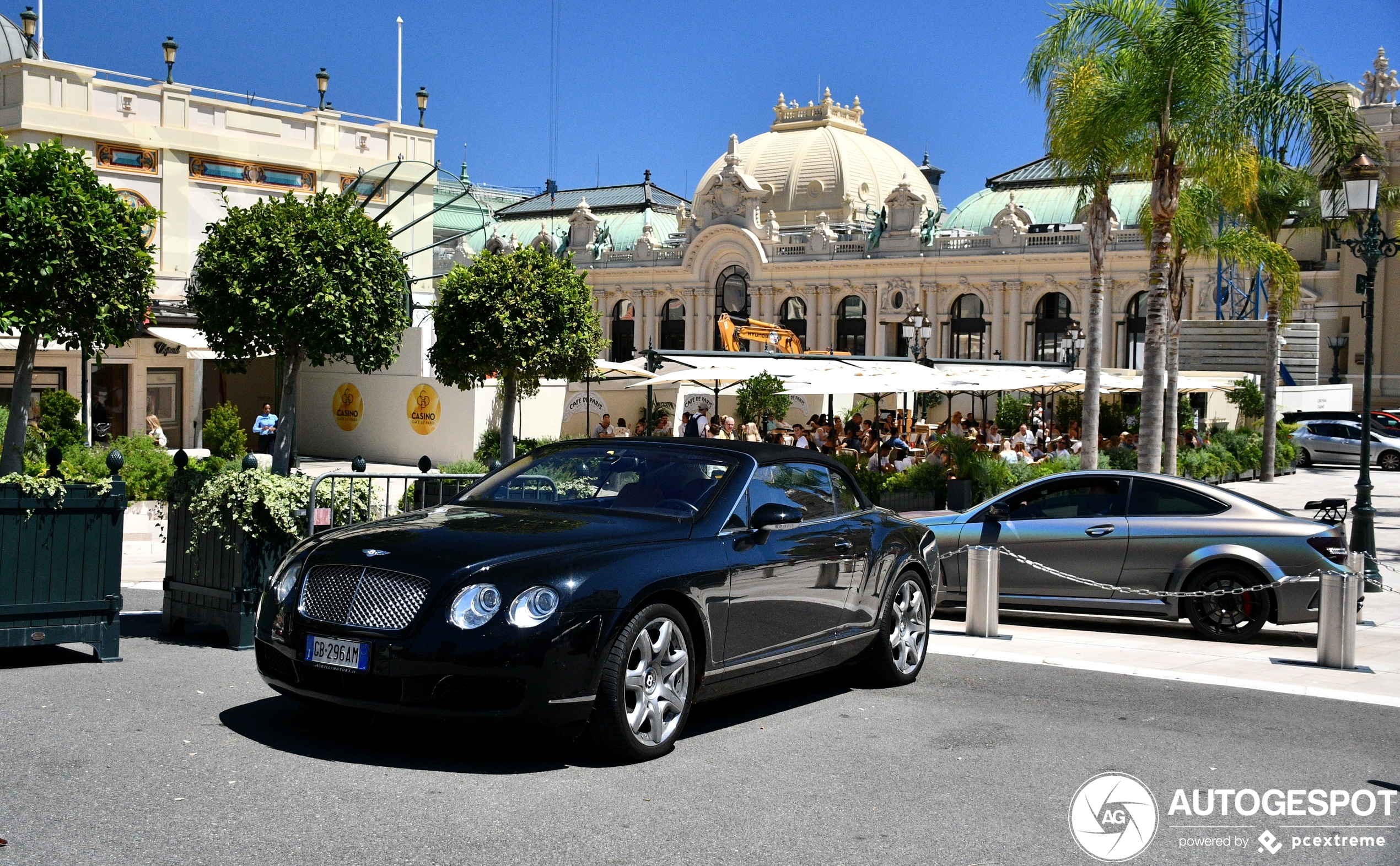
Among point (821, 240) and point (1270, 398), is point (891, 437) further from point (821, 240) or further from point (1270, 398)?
point (821, 240)

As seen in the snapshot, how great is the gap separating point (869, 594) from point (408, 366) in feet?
75.3

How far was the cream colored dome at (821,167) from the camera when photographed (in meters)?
77.1

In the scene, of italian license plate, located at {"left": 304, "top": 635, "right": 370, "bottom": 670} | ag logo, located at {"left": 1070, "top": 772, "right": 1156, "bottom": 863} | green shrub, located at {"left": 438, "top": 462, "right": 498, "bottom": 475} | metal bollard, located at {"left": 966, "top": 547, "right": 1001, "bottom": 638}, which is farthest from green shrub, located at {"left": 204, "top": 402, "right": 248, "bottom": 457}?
ag logo, located at {"left": 1070, "top": 772, "right": 1156, "bottom": 863}

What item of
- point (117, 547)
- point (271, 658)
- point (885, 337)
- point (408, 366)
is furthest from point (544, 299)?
point (885, 337)

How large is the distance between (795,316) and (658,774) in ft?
219

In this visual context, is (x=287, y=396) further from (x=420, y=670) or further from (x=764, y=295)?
(x=764, y=295)

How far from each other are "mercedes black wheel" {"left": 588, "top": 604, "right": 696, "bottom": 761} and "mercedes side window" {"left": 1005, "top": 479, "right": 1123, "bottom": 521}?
6.10m

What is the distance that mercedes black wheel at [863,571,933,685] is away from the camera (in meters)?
8.07

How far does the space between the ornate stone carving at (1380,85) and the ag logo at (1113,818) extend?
77.5m

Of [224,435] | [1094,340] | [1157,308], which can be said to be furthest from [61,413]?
[1094,340]

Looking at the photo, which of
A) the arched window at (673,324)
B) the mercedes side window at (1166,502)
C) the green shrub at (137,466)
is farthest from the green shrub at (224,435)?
the arched window at (673,324)

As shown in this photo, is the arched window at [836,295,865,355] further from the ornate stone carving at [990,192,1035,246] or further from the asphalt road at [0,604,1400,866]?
the asphalt road at [0,604,1400,866]

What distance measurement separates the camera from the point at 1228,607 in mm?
11000

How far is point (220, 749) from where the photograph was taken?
602 cm
